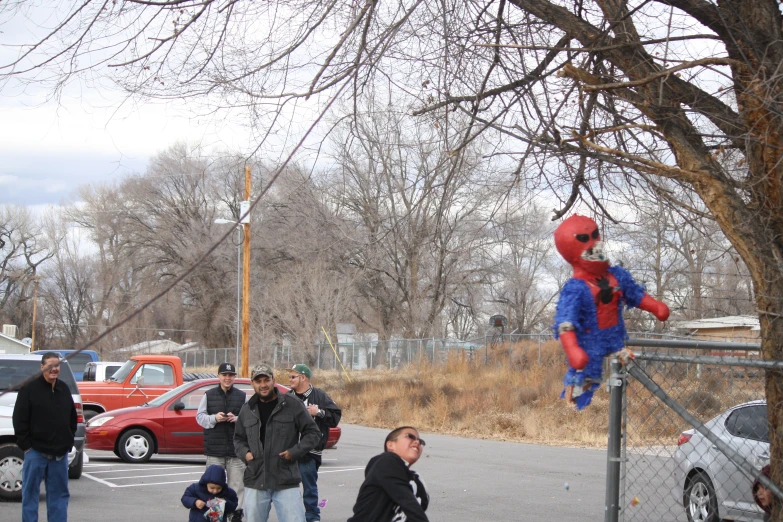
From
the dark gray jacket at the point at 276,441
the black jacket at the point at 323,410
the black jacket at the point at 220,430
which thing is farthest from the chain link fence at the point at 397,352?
the dark gray jacket at the point at 276,441

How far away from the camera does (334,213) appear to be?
1069 cm

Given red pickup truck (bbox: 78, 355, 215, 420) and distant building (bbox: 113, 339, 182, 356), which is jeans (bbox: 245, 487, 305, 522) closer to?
red pickup truck (bbox: 78, 355, 215, 420)

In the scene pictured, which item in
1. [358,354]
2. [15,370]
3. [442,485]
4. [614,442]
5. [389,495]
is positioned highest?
[614,442]

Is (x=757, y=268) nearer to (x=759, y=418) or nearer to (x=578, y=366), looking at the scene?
(x=578, y=366)

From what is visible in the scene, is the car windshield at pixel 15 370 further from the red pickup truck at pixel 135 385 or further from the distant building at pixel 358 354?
the distant building at pixel 358 354

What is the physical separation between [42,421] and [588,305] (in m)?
5.34

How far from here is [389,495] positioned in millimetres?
4566

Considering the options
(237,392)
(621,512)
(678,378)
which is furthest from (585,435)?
(621,512)

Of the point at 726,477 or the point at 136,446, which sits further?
the point at 136,446

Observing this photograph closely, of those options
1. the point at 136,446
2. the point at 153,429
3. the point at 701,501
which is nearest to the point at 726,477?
the point at 701,501

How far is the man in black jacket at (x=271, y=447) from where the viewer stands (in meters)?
6.74

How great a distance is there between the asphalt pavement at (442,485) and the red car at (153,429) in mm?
279

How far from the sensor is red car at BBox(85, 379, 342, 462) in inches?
568

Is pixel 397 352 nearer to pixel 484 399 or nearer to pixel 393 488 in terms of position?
pixel 484 399
